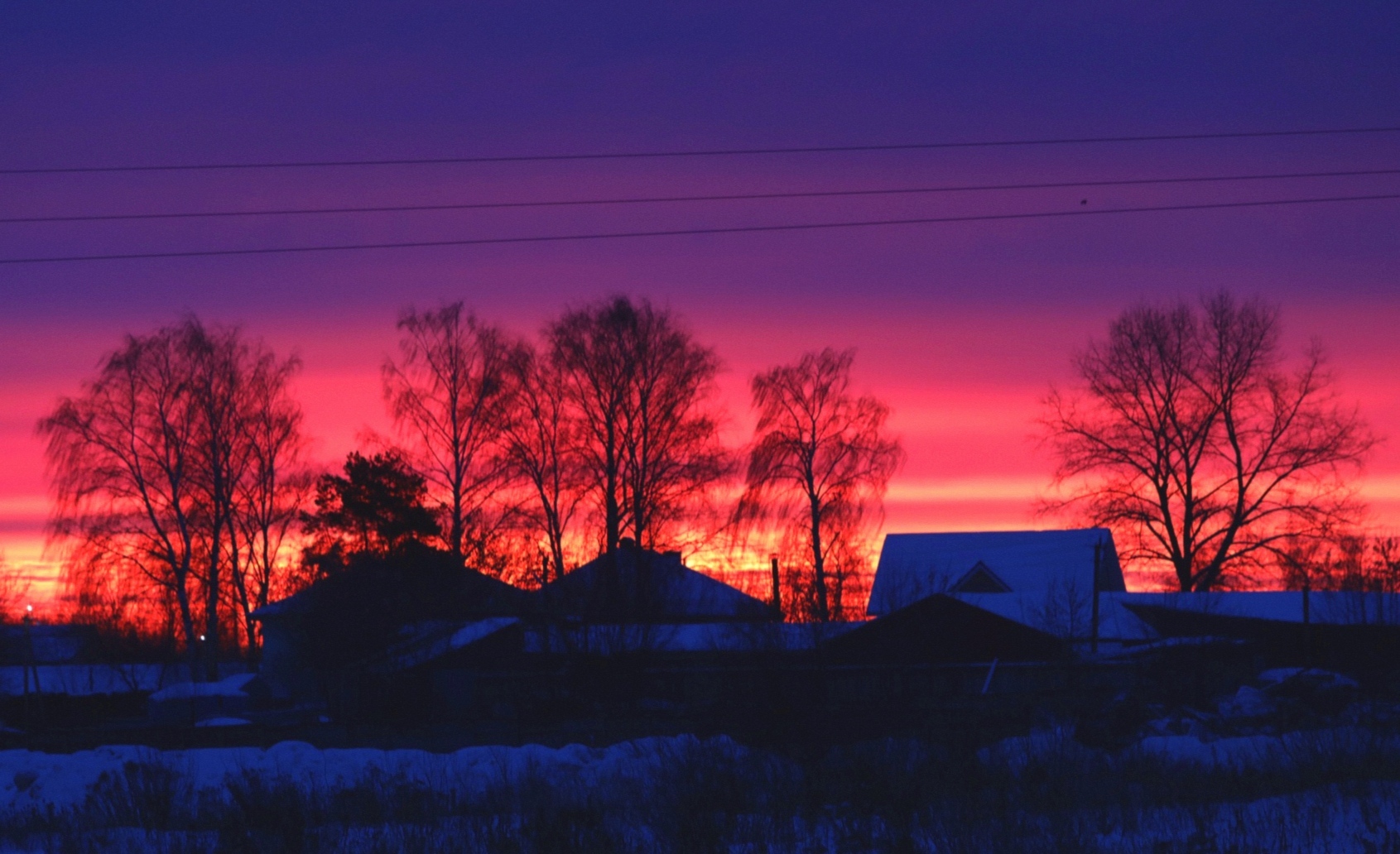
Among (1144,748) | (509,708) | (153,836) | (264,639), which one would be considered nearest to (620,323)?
(509,708)

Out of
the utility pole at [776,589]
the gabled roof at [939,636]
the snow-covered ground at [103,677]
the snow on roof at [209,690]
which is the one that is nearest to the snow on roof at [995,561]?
the utility pole at [776,589]

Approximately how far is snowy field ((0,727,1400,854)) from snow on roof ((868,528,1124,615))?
30819 millimetres

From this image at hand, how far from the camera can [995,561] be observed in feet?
190

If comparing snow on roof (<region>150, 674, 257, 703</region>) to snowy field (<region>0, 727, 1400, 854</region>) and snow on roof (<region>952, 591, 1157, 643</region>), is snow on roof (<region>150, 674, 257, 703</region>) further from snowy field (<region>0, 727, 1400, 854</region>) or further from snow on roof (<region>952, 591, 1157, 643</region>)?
snowy field (<region>0, 727, 1400, 854</region>)

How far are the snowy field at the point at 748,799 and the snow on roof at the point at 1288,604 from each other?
2728 cm

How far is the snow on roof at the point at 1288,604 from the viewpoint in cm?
4819

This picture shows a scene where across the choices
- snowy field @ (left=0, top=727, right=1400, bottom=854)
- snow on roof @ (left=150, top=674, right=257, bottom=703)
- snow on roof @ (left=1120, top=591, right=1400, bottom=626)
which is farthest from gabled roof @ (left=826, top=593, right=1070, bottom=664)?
snow on roof @ (left=150, top=674, right=257, bottom=703)

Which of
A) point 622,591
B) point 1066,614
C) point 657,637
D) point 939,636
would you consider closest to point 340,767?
point 622,591

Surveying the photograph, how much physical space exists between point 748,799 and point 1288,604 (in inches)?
1651

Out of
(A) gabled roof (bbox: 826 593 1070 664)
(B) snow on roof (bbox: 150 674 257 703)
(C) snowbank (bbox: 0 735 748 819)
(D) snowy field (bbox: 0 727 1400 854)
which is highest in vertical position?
(A) gabled roof (bbox: 826 593 1070 664)

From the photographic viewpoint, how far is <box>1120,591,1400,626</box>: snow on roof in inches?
1897

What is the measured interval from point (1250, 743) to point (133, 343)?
3611cm

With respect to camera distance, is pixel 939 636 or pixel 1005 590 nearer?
pixel 939 636

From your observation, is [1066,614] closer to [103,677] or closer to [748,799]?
[748,799]
